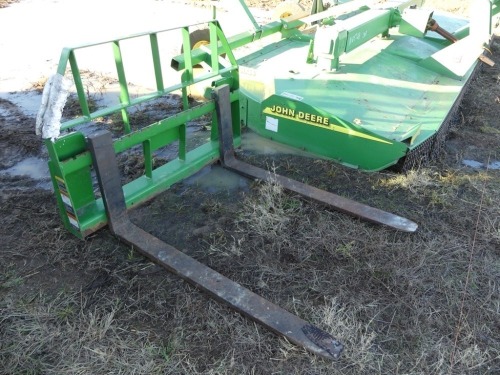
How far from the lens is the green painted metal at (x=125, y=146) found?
2752 millimetres

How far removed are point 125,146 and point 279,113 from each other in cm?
149

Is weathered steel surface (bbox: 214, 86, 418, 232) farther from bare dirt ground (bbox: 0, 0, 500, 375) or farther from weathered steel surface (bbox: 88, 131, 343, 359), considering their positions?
weathered steel surface (bbox: 88, 131, 343, 359)

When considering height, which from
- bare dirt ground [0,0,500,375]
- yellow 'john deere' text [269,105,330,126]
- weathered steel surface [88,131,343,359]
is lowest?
bare dirt ground [0,0,500,375]

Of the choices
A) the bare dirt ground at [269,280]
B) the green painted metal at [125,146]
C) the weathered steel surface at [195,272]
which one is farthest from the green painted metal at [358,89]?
the weathered steel surface at [195,272]

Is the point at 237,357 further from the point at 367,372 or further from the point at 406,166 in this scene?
the point at 406,166

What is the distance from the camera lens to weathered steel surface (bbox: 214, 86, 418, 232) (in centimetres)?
326

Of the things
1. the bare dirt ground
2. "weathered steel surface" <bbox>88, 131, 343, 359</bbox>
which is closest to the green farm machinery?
"weathered steel surface" <bbox>88, 131, 343, 359</bbox>

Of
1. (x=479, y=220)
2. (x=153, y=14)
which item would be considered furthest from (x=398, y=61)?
(x=153, y=14)

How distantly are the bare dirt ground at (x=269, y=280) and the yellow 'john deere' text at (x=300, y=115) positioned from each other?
17.1 inches

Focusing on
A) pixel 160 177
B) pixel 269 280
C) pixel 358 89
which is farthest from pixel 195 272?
pixel 358 89

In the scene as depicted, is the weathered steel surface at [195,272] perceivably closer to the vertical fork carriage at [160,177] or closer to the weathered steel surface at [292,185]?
the vertical fork carriage at [160,177]

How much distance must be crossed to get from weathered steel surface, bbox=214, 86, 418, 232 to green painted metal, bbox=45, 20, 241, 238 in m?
0.09

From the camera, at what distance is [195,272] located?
278 centimetres

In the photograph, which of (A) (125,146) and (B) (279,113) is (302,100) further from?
(A) (125,146)
